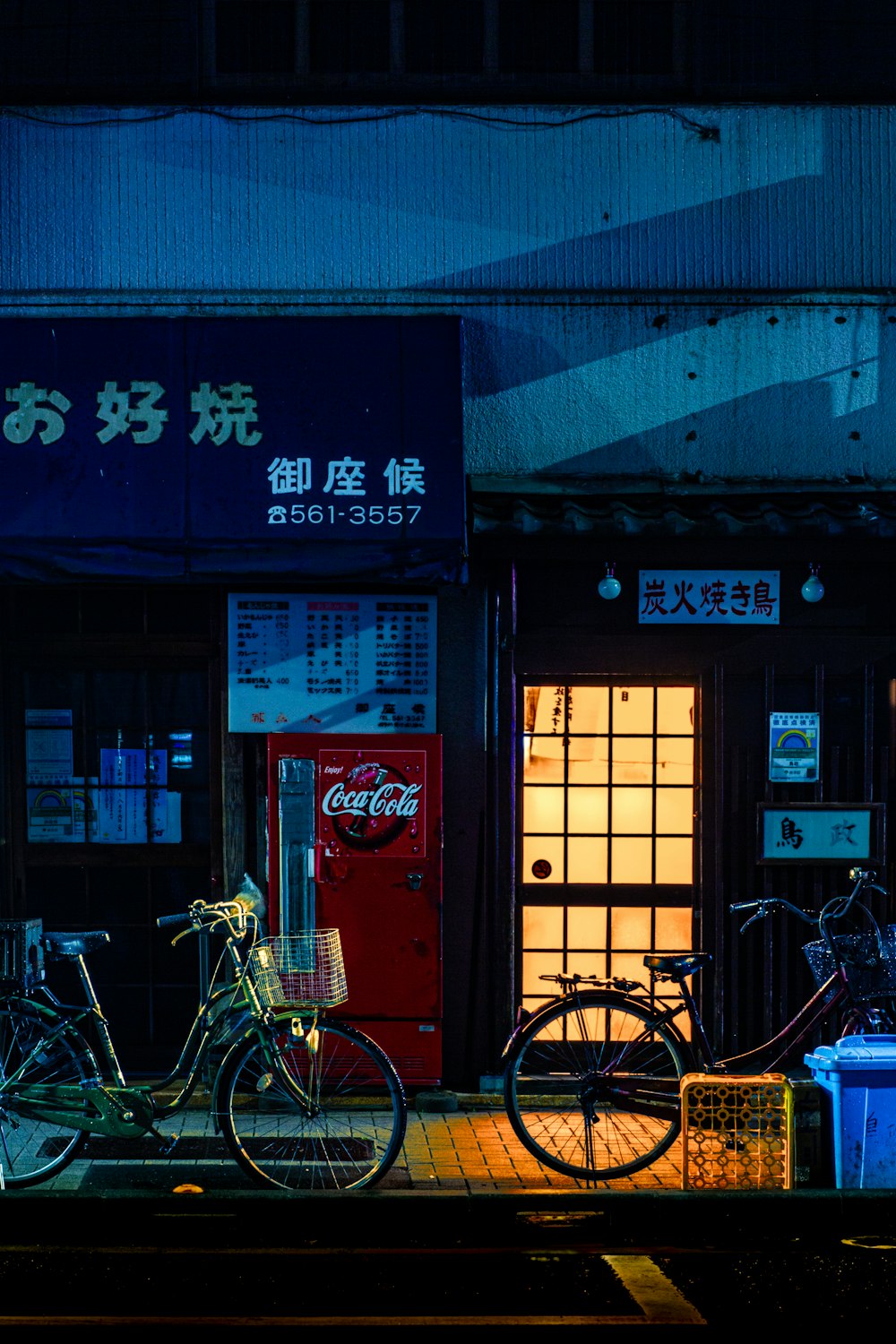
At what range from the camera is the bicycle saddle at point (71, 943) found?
299 inches

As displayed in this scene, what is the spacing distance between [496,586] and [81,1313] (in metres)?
5.50

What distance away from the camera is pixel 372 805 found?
9.13m

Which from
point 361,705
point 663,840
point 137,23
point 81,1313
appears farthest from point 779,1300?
point 137,23

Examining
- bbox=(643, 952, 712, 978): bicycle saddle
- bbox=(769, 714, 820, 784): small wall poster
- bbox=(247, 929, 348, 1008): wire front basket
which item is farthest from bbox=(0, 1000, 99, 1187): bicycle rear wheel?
bbox=(769, 714, 820, 784): small wall poster

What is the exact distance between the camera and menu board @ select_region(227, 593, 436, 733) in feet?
30.9

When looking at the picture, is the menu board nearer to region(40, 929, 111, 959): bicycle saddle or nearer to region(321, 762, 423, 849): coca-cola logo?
region(321, 762, 423, 849): coca-cola logo

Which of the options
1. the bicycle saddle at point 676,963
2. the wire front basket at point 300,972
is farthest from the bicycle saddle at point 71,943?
the bicycle saddle at point 676,963

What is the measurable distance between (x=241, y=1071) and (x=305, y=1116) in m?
0.47

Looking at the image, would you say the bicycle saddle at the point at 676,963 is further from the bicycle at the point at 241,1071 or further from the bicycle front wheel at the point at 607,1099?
the bicycle at the point at 241,1071

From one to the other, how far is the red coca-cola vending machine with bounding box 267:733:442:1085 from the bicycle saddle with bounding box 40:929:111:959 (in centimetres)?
172

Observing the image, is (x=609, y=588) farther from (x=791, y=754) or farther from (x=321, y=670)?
(x=321, y=670)

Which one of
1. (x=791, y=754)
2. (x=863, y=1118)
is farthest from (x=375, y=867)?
(x=863, y=1118)

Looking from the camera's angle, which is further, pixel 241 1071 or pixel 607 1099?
pixel 607 1099

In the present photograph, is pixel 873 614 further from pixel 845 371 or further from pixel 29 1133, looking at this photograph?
pixel 29 1133
